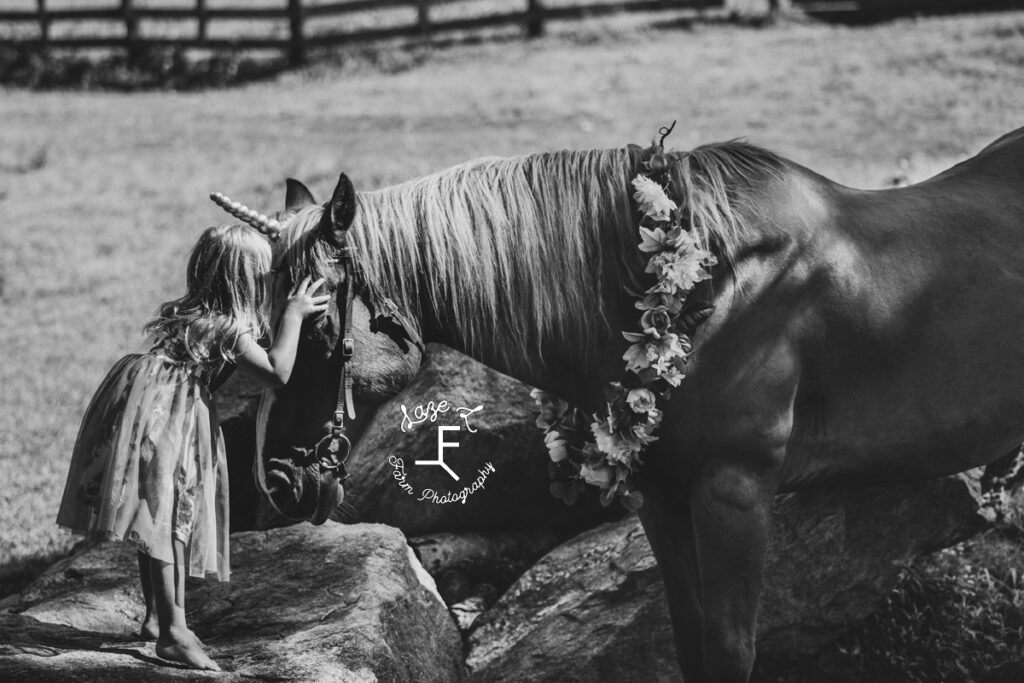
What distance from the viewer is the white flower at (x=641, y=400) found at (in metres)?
3.09

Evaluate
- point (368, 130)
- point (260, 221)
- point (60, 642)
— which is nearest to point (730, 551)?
A: point (260, 221)

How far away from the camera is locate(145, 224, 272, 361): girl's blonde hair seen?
125 inches

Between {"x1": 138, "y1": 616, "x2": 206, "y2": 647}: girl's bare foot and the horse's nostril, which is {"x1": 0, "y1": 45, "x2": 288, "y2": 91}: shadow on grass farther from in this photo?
the horse's nostril

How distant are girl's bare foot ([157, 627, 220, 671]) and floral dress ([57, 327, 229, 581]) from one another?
196 mm

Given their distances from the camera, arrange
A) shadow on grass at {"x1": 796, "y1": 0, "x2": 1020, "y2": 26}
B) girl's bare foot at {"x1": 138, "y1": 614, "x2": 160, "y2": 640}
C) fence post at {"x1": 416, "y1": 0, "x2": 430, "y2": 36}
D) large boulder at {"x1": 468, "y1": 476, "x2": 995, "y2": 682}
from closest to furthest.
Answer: girl's bare foot at {"x1": 138, "y1": 614, "x2": 160, "y2": 640} < large boulder at {"x1": 468, "y1": 476, "x2": 995, "y2": 682} < shadow on grass at {"x1": 796, "y1": 0, "x2": 1020, "y2": 26} < fence post at {"x1": 416, "y1": 0, "x2": 430, "y2": 36}

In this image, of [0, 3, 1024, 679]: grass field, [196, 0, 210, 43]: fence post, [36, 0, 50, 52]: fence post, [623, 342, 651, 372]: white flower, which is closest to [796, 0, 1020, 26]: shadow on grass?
[0, 3, 1024, 679]: grass field

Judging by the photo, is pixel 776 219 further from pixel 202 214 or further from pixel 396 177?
pixel 202 214

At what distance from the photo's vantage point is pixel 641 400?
309 centimetres

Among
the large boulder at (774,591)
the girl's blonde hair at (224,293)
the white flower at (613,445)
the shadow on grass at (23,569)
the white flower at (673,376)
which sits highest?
the girl's blonde hair at (224,293)

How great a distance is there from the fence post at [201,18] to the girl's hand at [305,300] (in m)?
14.3

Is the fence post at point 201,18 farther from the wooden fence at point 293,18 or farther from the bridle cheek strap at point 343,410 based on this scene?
the bridle cheek strap at point 343,410

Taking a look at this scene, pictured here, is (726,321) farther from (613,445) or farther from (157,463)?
(157,463)

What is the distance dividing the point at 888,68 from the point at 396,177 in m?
6.69

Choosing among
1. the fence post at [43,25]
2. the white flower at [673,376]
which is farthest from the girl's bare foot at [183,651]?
the fence post at [43,25]
